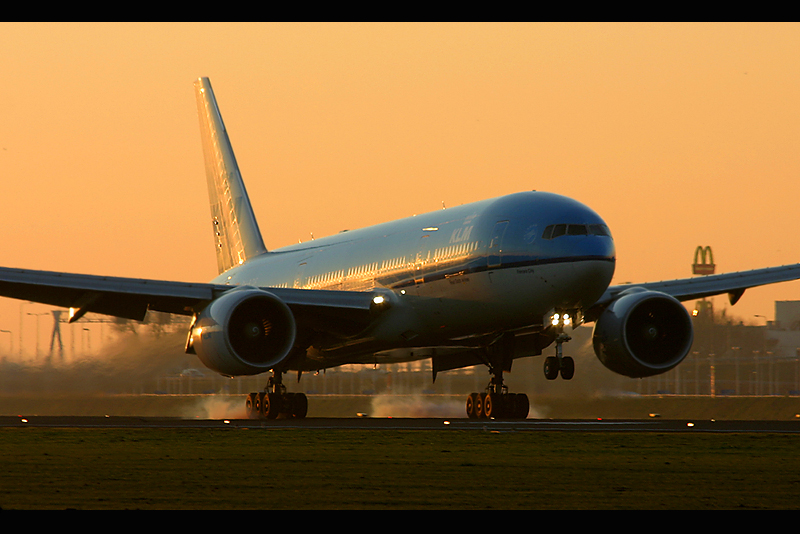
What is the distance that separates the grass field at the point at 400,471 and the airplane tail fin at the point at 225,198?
22.3 metres

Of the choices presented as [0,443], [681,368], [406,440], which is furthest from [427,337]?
[681,368]

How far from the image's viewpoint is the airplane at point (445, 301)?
2731cm

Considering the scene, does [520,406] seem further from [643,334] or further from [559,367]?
[559,367]

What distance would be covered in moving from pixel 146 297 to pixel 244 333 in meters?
3.07

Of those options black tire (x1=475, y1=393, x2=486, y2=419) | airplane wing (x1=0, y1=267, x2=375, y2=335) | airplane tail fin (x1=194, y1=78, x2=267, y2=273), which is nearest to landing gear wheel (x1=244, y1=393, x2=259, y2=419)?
airplane wing (x1=0, y1=267, x2=375, y2=335)

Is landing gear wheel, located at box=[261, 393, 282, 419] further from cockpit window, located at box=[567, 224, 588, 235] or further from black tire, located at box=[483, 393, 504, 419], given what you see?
cockpit window, located at box=[567, 224, 588, 235]

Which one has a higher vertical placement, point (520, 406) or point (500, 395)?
point (500, 395)

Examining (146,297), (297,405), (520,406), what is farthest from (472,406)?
(146,297)

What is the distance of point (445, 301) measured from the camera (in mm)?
29109

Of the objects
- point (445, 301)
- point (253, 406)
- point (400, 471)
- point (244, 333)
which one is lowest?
point (400, 471)

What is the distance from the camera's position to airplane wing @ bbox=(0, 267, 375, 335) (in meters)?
28.5

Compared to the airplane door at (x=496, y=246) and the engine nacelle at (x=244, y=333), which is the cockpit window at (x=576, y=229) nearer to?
the airplane door at (x=496, y=246)

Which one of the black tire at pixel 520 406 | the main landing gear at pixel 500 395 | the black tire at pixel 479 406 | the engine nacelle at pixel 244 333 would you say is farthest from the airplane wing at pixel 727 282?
the engine nacelle at pixel 244 333
